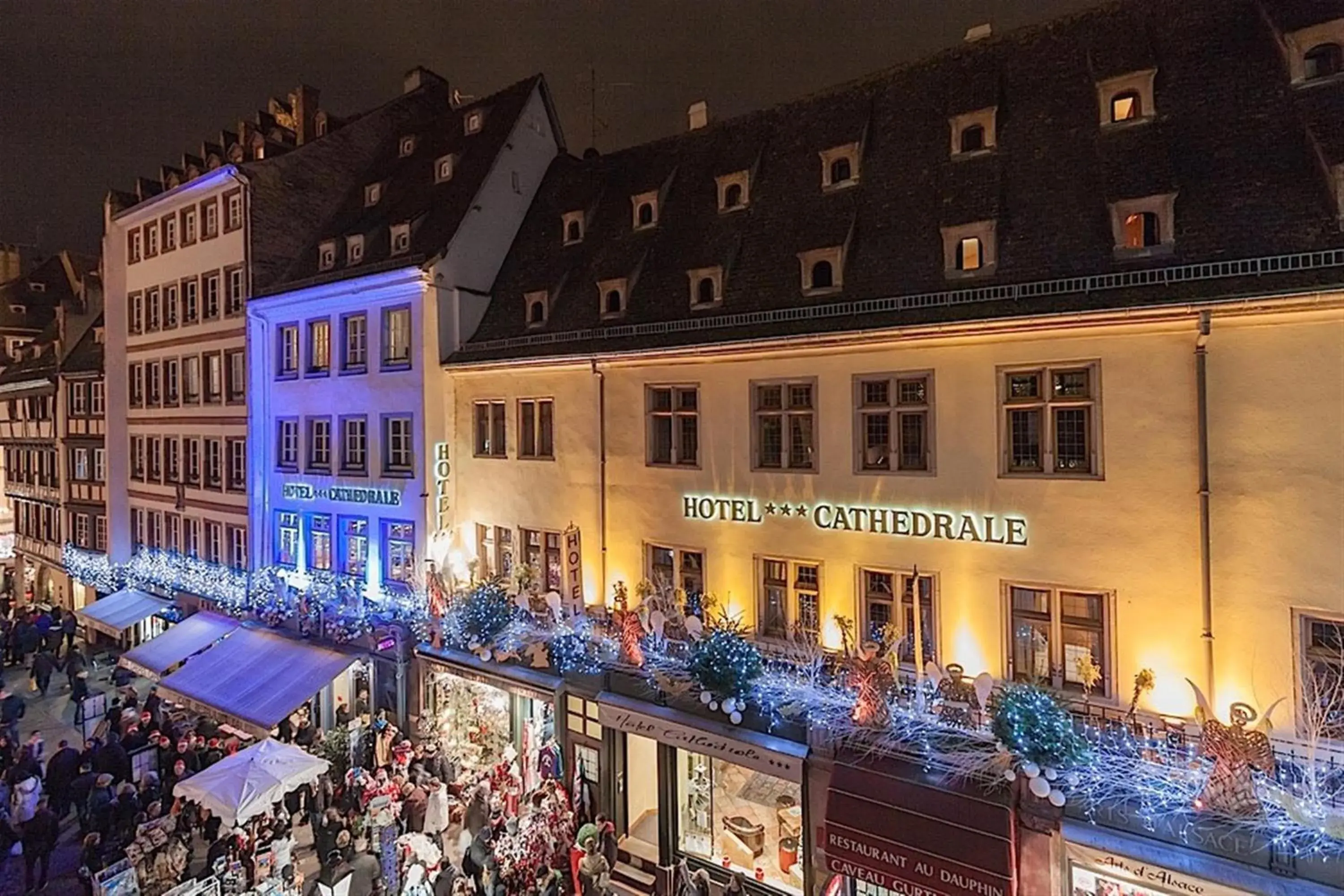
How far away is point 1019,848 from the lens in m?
9.39

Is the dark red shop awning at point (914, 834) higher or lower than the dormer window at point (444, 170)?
lower

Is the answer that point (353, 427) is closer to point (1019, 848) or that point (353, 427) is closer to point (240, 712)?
point (240, 712)

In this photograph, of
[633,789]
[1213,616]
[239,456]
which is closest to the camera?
[1213,616]

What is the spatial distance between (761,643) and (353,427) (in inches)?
480

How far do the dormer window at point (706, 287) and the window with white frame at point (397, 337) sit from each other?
Answer: 7421mm

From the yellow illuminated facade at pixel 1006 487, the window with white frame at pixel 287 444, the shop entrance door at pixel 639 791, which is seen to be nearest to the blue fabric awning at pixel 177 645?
the window with white frame at pixel 287 444

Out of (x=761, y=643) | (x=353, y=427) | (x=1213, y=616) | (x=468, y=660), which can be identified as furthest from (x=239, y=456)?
(x=1213, y=616)

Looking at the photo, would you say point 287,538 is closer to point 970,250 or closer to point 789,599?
point 789,599

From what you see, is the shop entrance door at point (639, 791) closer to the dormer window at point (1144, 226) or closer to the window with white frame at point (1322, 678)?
the window with white frame at point (1322, 678)

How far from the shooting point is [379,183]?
74.8 ft

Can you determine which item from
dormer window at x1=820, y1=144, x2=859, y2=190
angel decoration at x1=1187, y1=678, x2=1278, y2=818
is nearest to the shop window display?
angel decoration at x1=1187, y1=678, x2=1278, y2=818

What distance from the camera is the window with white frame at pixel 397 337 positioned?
18156 millimetres

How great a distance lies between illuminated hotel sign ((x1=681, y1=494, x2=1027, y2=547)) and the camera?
35.2 feet

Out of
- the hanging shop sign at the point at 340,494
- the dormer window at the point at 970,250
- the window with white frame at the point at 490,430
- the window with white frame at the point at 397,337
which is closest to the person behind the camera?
the dormer window at the point at 970,250
